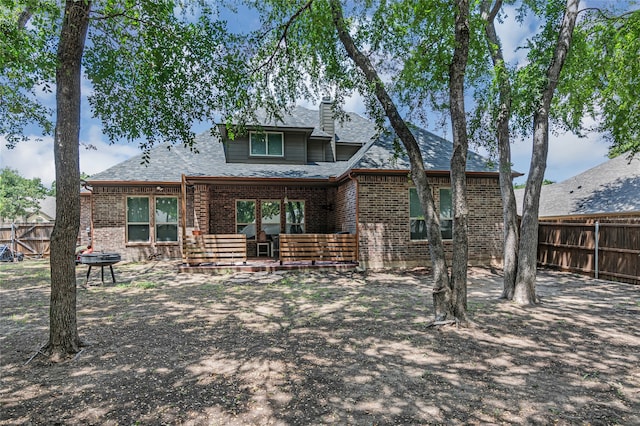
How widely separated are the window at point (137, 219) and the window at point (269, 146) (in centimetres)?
483

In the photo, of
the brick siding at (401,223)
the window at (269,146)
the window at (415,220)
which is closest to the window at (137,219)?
the window at (269,146)

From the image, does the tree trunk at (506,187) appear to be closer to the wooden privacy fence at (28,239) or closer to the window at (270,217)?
the window at (270,217)

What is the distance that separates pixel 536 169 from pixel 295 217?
30.3 ft

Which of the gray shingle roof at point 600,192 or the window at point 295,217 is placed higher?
the gray shingle roof at point 600,192

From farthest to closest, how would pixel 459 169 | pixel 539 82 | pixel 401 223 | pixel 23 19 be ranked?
1. pixel 401 223
2. pixel 23 19
3. pixel 539 82
4. pixel 459 169

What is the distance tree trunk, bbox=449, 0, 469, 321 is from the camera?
213 inches

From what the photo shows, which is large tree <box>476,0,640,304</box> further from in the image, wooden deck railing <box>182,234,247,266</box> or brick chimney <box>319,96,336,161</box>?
brick chimney <box>319,96,336,161</box>

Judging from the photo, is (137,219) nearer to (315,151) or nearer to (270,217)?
(270,217)

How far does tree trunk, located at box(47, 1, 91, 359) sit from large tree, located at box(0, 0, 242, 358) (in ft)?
0.03

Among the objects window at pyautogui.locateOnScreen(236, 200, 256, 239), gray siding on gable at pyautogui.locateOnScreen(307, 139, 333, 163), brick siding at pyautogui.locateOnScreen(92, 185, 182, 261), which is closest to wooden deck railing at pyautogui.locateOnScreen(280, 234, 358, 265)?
window at pyautogui.locateOnScreen(236, 200, 256, 239)

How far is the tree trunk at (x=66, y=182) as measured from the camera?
13.6 ft

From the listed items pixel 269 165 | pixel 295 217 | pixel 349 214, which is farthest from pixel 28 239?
pixel 349 214

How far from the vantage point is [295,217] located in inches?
569

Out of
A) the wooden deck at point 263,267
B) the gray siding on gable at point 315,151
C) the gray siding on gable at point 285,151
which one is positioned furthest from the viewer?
the gray siding on gable at point 315,151
